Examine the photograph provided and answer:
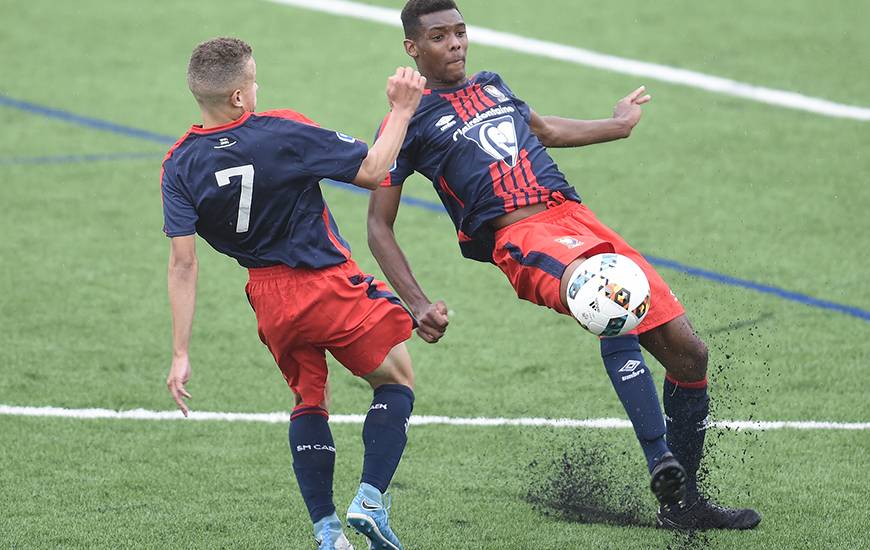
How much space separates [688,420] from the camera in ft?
17.6

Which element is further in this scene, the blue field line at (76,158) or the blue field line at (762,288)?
the blue field line at (76,158)

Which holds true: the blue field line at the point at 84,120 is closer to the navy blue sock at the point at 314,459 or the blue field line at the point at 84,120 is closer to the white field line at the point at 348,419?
the white field line at the point at 348,419

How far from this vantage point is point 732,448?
6.16 metres

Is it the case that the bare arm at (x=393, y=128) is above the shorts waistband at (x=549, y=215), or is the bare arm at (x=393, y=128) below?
above

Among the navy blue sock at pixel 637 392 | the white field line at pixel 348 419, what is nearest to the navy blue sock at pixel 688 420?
the navy blue sock at pixel 637 392

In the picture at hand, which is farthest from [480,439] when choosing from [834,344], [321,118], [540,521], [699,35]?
[699,35]

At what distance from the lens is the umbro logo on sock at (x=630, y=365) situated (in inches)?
201

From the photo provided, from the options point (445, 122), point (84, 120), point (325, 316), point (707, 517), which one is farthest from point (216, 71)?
point (84, 120)

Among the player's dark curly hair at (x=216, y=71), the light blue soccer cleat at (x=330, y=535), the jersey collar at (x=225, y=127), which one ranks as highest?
the player's dark curly hair at (x=216, y=71)

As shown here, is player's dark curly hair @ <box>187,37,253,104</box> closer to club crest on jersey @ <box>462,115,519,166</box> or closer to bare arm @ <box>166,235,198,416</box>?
bare arm @ <box>166,235,198,416</box>

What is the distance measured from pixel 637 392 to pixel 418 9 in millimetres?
1803

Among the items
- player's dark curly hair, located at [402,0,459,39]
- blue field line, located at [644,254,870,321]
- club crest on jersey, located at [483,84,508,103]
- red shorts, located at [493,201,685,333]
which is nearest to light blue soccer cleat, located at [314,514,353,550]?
red shorts, located at [493,201,685,333]

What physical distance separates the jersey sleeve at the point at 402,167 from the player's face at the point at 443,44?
287mm

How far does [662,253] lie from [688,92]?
3.52m
